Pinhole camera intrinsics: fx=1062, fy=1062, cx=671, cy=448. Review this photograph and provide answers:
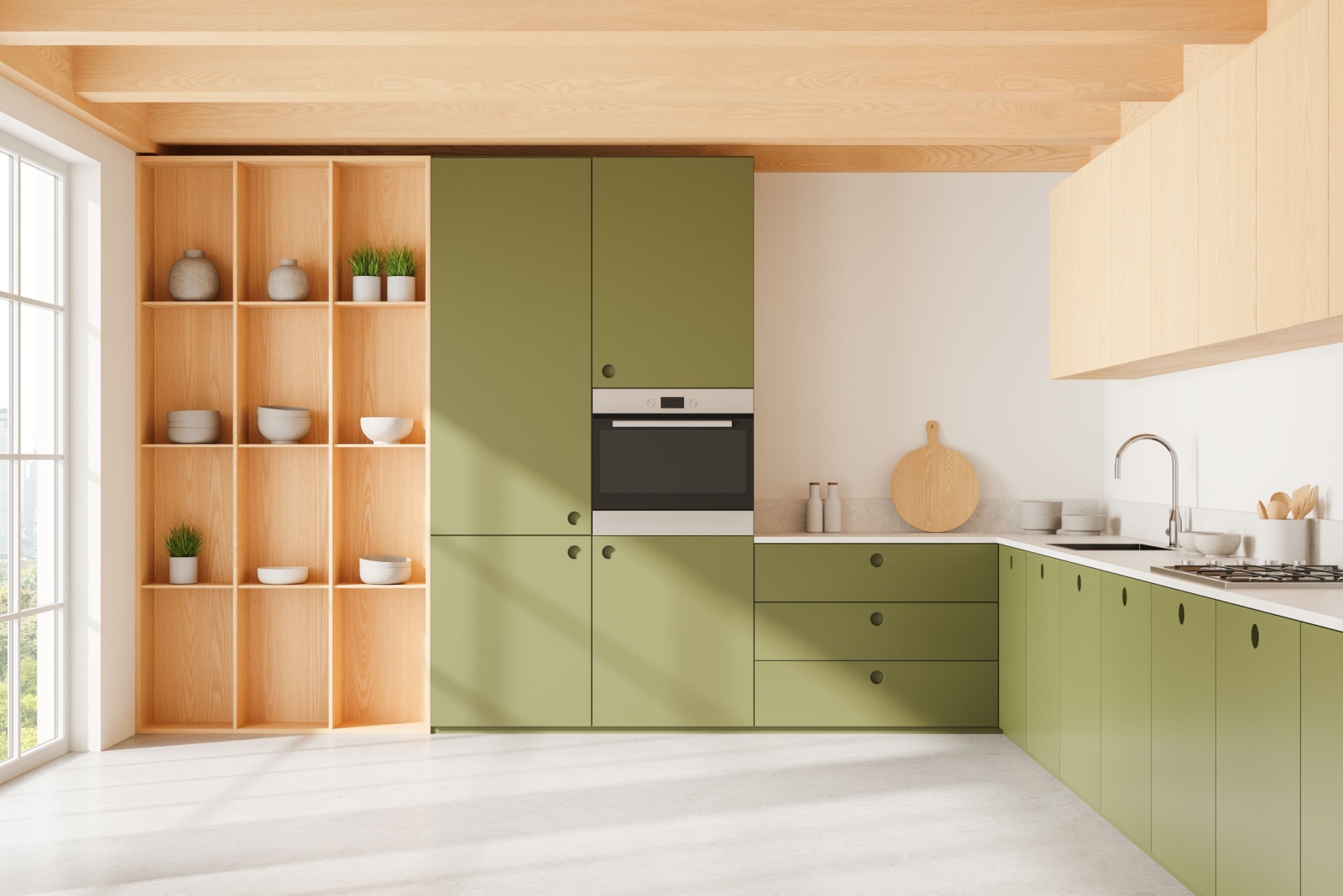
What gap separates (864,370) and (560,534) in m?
1.58

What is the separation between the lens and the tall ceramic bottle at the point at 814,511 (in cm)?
465

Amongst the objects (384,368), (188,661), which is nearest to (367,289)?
(384,368)

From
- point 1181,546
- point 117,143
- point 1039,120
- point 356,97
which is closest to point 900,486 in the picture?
point 1181,546

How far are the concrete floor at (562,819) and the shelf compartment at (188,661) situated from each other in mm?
191

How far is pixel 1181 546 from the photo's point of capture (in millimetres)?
3764

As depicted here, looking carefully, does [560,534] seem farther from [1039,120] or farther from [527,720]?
[1039,120]

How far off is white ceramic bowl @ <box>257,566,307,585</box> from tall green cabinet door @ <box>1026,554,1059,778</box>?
2.90 metres

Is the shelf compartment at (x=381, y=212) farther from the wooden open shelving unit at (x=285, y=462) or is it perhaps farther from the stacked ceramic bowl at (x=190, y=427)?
the stacked ceramic bowl at (x=190, y=427)

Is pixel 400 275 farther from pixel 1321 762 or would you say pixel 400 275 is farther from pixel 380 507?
pixel 1321 762

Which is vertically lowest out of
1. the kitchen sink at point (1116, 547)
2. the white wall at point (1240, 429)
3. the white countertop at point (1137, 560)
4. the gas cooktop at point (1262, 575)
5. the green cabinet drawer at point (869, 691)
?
the green cabinet drawer at point (869, 691)

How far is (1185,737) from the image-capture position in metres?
2.70

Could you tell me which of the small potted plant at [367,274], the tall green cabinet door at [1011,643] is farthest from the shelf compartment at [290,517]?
the tall green cabinet door at [1011,643]

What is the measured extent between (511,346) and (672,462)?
807mm

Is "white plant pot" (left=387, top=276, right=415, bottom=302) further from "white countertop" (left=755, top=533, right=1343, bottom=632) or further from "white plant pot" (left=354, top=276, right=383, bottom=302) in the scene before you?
"white countertop" (left=755, top=533, right=1343, bottom=632)
